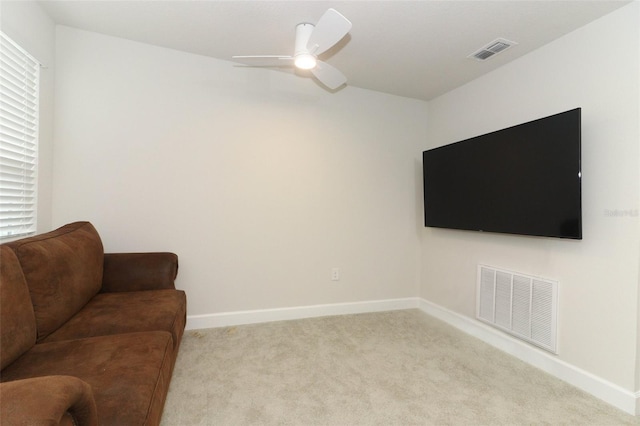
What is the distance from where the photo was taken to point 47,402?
0.73 m

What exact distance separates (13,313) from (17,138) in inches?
53.4

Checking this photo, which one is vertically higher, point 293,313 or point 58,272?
point 58,272

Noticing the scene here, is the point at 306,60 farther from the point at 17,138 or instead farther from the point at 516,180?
the point at 17,138

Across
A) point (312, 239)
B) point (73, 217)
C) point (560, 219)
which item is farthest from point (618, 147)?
point (73, 217)

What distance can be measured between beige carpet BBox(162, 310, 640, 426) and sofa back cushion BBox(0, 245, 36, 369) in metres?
0.79

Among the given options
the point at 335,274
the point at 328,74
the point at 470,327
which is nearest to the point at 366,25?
the point at 328,74

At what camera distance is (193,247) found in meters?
2.79

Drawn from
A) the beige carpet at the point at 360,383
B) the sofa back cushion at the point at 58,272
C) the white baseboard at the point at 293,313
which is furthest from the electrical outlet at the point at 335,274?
the sofa back cushion at the point at 58,272

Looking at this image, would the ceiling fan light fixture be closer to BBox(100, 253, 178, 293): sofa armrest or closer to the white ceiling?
the white ceiling

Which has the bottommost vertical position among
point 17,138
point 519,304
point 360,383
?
point 360,383

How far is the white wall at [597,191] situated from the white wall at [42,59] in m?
3.62

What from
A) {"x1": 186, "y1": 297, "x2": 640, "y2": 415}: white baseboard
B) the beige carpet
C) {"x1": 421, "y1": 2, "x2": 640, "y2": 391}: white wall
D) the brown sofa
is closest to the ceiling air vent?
{"x1": 421, "y1": 2, "x2": 640, "y2": 391}: white wall

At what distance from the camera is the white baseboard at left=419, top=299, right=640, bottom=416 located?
5.95 feet

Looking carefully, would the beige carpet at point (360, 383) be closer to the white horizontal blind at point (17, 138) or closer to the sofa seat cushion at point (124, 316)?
the sofa seat cushion at point (124, 316)
